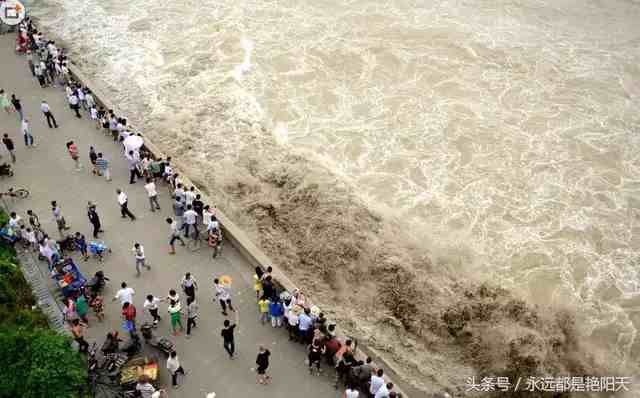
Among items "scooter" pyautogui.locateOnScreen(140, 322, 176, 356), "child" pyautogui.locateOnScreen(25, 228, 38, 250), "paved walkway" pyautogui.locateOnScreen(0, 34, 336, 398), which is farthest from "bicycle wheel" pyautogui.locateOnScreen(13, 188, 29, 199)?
"scooter" pyautogui.locateOnScreen(140, 322, 176, 356)

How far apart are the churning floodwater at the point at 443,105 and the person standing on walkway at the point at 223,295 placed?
716 cm

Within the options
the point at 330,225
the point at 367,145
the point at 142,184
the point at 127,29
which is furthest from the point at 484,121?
the point at 127,29

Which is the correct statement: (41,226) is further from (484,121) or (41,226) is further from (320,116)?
(484,121)

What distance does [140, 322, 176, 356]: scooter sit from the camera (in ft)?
38.8

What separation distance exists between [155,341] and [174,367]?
1.13 m

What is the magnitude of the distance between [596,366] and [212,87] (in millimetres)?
17766

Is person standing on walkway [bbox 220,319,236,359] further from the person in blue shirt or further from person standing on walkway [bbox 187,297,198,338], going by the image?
the person in blue shirt

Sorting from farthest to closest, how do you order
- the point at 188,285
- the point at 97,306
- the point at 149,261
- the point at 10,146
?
the point at 10,146
the point at 149,261
the point at 97,306
the point at 188,285

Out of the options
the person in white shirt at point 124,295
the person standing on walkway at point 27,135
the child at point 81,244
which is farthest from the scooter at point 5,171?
the person in white shirt at point 124,295

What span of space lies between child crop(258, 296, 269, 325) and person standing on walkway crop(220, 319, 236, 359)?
95 cm

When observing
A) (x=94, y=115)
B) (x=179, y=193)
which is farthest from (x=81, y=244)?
(x=94, y=115)

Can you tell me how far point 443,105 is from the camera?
932 inches

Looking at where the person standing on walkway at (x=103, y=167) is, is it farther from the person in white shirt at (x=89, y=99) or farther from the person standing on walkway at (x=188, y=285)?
the person standing on walkway at (x=188, y=285)

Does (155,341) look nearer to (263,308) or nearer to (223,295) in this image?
(223,295)
